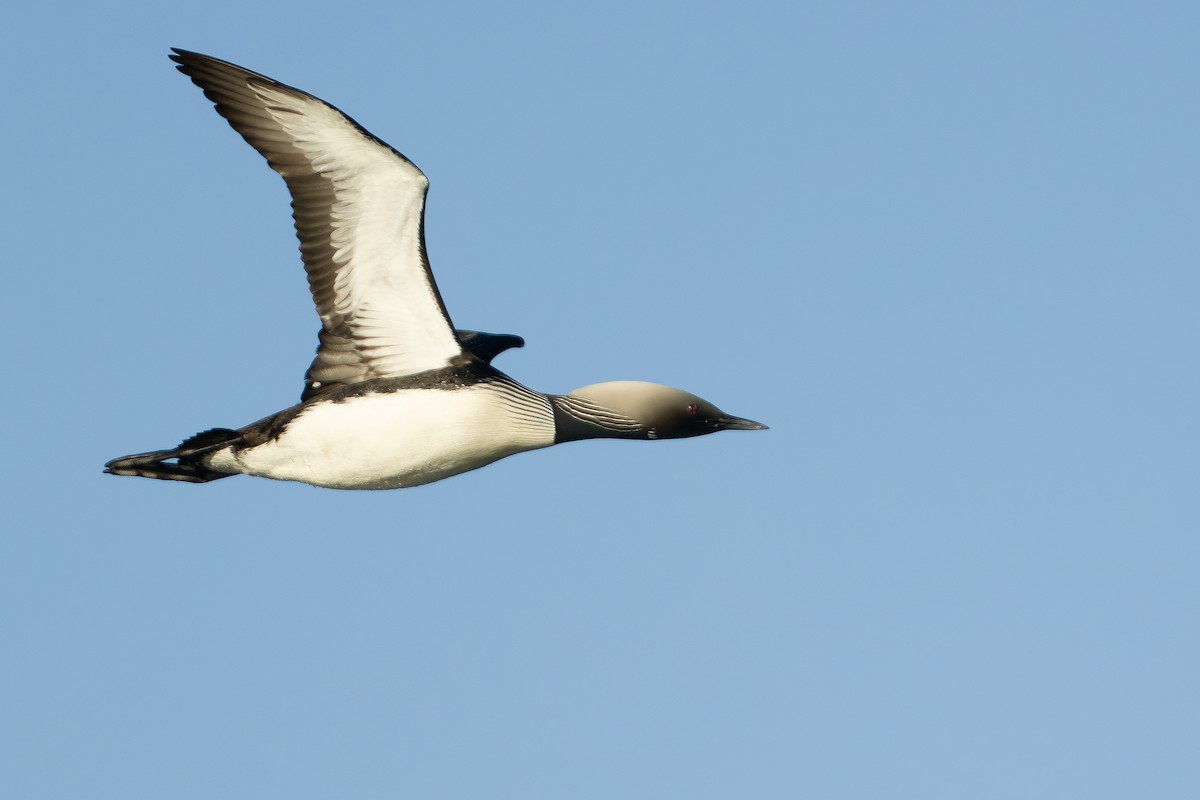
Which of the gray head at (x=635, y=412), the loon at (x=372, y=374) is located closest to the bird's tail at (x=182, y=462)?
the loon at (x=372, y=374)

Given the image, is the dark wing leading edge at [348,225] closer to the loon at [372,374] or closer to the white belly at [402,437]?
the loon at [372,374]

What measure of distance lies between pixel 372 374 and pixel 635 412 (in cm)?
189

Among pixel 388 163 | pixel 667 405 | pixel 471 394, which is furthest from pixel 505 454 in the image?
pixel 388 163

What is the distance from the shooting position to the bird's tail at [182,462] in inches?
452

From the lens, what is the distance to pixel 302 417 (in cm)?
1128

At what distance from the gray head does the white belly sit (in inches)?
10.0

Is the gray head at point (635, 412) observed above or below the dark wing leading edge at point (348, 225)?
below

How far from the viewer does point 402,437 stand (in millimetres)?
11102

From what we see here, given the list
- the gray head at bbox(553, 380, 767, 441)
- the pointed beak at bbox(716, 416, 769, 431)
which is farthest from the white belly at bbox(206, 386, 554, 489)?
the pointed beak at bbox(716, 416, 769, 431)

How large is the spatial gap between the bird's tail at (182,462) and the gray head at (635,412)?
2.40m

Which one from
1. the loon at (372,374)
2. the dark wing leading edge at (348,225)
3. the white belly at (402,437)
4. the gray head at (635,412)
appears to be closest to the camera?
the dark wing leading edge at (348,225)

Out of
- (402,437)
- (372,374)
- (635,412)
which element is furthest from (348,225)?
(635,412)

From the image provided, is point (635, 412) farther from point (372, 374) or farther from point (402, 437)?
point (372, 374)

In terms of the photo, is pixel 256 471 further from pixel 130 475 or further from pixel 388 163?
pixel 388 163
